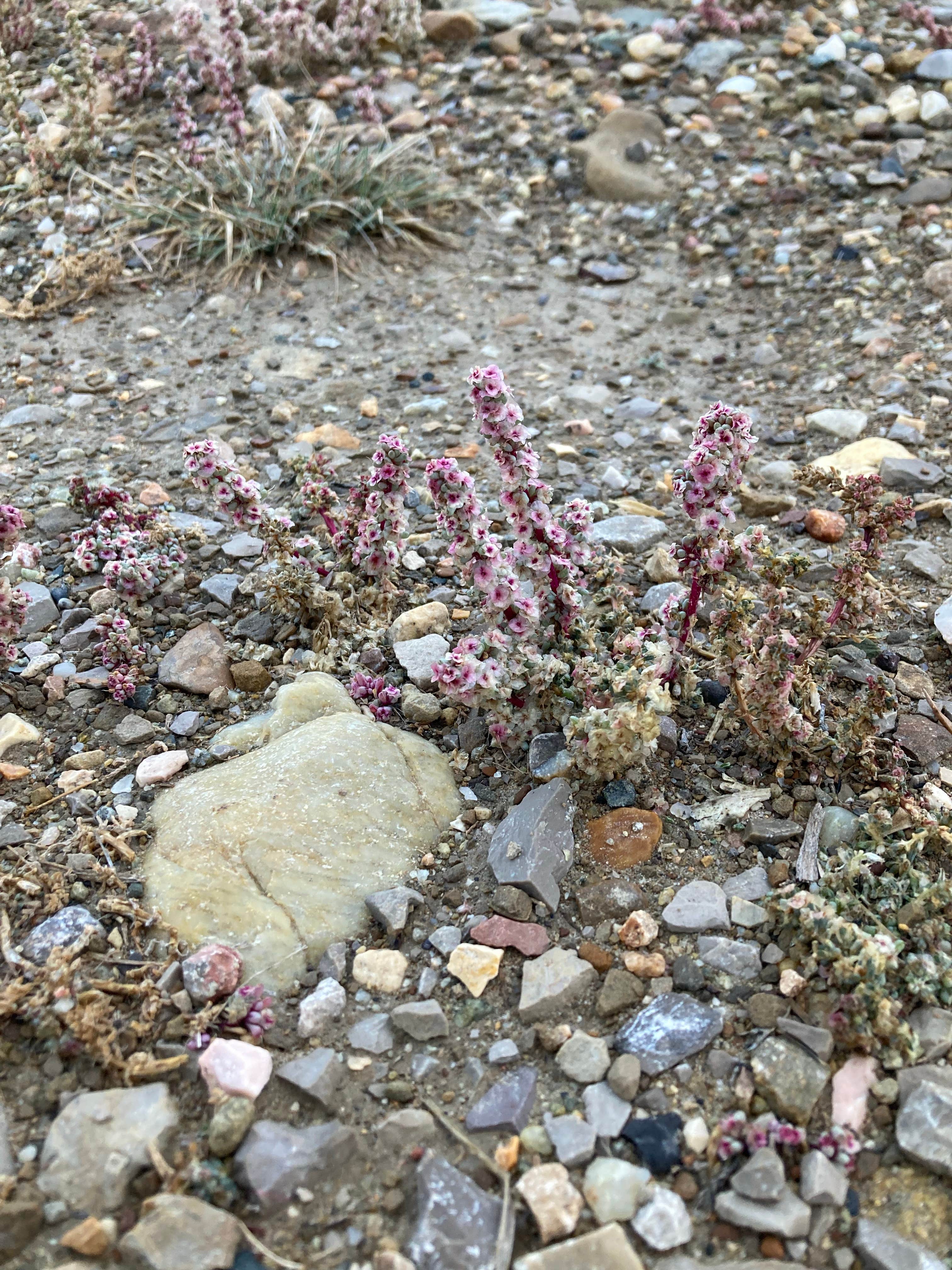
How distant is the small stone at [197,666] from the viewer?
392cm

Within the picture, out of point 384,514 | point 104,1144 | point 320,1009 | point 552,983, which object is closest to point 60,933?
point 104,1144

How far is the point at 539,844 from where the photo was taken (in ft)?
10.5

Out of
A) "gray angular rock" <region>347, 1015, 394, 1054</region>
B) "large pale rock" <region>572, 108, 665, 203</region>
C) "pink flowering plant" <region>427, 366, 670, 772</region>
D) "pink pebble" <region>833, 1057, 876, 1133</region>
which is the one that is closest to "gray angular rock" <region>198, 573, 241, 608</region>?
"pink flowering plant" <region>427, 366, 670, 772</region>

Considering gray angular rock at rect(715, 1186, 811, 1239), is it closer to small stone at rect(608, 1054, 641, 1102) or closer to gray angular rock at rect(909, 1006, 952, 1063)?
small stone at rect(608, 1054, 641, 1102)

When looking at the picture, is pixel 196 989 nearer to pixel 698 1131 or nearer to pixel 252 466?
pixel 698 1131

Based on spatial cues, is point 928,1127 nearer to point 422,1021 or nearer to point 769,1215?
point 769,1215

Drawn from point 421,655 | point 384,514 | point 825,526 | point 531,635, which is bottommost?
point 825,526

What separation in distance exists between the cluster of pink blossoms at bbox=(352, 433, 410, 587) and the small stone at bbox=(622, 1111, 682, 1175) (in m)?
2.13

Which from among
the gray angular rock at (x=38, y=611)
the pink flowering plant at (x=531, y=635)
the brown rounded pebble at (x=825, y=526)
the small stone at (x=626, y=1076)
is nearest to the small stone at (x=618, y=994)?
the small stone at (x=626, y=1076)

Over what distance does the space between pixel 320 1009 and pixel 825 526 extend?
2.94 m

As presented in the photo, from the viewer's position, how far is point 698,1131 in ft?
8.54

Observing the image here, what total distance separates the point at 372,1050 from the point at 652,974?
2.51 feet

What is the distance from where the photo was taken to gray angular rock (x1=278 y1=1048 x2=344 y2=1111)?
2.66 metres

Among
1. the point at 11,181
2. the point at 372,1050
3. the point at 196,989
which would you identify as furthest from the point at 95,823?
the point at 11,181
